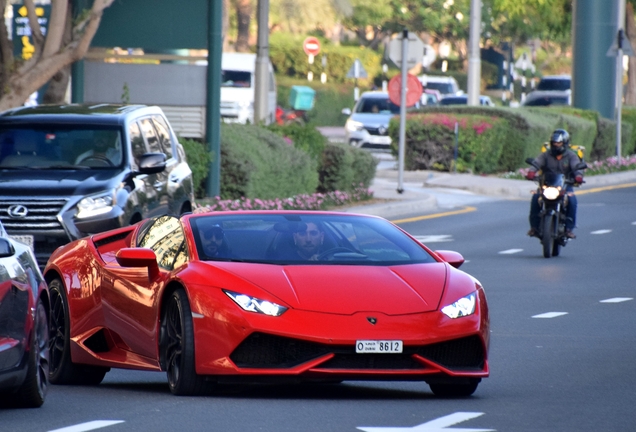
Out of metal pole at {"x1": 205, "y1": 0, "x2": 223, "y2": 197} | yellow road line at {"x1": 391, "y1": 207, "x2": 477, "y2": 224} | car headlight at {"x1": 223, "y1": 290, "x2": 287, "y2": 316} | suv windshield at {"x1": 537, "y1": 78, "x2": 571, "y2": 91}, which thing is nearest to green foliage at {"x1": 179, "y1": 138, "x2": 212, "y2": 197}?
metal pole at {"x1": 205, "y1": 0, "x2": 223, "y2": 197}

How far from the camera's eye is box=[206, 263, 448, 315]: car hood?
8.71m

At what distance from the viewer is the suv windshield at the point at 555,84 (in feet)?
202

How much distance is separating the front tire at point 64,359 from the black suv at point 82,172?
3704 millimetres

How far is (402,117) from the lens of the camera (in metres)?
29.5

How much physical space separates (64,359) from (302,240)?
1789 millimetres

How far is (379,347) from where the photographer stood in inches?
339

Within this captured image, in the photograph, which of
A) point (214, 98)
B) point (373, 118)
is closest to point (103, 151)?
point (214, 98)

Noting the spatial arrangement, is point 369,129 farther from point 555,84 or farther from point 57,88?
point 57,88

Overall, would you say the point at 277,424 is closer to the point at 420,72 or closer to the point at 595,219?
the point at 595,219

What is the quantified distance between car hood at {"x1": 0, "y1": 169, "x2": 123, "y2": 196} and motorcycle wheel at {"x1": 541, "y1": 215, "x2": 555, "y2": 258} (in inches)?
253

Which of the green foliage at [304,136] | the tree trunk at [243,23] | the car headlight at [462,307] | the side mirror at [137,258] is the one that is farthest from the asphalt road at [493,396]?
the tree trunk at [243,23]

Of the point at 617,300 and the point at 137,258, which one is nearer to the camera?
the point at 137,258

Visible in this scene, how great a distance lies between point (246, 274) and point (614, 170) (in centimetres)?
3025

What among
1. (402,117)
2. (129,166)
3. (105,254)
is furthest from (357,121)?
(105,254)
